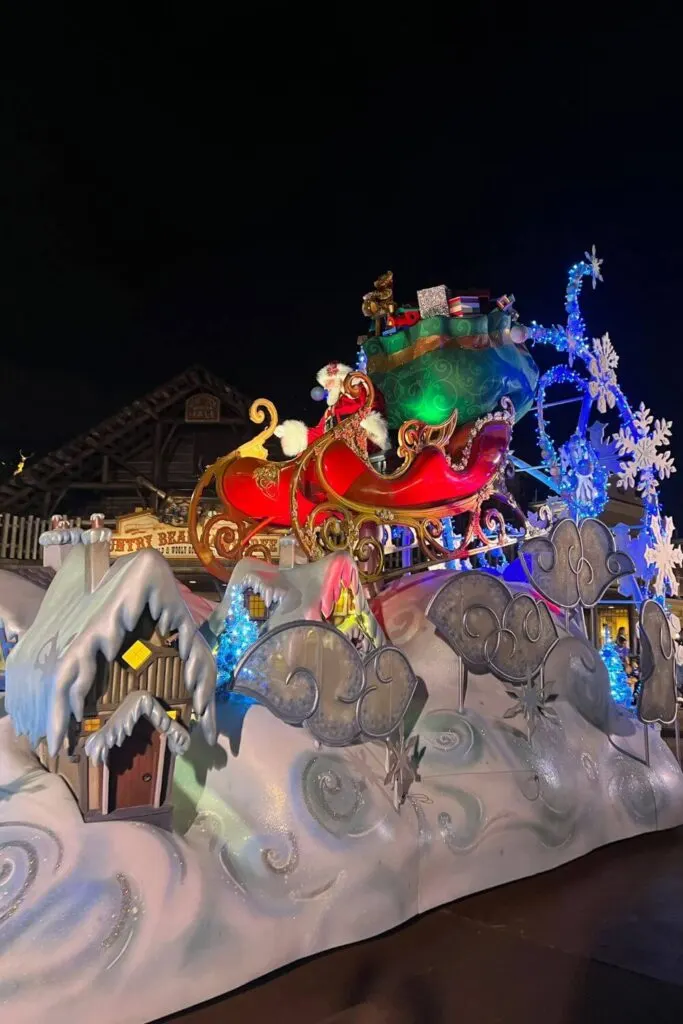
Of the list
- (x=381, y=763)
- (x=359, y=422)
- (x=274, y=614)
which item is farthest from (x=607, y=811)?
(x=359, y=422)

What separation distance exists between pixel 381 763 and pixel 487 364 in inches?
186

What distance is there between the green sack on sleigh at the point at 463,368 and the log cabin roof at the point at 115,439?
911 centimetres

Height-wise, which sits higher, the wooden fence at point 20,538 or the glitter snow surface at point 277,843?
the wooden fence at point 20,538

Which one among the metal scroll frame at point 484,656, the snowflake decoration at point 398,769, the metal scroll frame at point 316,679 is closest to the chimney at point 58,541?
the metal scroll frame at point 316,679

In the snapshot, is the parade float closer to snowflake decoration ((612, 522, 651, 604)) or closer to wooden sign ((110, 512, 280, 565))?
snowflake decoration ((612, 522, 651, 604))

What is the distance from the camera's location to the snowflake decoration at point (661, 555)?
27.2 feet

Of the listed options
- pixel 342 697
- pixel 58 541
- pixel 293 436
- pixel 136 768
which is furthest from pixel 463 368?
pixel 136 768

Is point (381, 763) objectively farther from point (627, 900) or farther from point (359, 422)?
point (359, 422)

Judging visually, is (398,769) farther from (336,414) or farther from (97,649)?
(336,414)

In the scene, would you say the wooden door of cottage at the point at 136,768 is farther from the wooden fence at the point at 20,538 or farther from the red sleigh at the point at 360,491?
the wooden fence at the point at 20,538

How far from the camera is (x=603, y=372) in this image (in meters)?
8.77

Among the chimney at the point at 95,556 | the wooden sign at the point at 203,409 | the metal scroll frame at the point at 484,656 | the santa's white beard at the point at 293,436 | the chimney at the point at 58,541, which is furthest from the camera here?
the wooden sign at the point at 203,409

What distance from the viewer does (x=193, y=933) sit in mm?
3777

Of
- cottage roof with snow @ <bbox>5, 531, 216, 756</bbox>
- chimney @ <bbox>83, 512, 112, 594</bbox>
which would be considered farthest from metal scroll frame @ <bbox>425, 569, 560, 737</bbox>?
chimney @ <bbox>83, 512, 112, 594</bbox>
